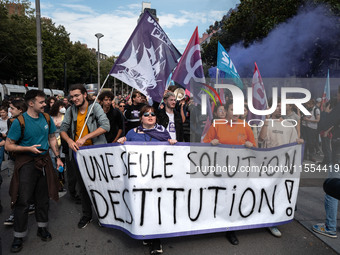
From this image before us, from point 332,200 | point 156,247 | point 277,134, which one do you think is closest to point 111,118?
point 156,247

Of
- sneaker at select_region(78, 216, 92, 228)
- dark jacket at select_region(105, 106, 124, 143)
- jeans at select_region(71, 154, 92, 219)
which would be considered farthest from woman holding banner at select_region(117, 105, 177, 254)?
dark jacket at select_region(105, 106, 124, 143)

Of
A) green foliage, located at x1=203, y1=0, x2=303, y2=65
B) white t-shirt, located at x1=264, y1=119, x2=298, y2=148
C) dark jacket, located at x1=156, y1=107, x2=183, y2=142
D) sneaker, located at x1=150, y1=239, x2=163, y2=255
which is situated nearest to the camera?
sneaker, located at x1=150, y1=239, x2=163, y2=255

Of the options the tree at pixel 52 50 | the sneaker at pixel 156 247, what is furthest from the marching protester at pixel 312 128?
the tree at pixel 52 50

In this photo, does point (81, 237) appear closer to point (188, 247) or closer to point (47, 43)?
point (188, 247)

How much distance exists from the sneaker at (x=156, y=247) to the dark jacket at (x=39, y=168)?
133 centimetres

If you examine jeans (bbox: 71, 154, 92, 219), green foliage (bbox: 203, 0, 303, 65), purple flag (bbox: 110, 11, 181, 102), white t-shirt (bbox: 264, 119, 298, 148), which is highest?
green foliage (bbox: 203, 0, 303, 65)

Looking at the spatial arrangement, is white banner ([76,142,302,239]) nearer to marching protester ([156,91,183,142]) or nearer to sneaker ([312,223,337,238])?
sneaker ([312,223,337,238])

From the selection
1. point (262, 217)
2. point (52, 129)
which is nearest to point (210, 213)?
point (262, 217)

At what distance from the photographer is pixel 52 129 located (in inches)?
146

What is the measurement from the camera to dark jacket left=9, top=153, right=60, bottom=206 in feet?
10.8

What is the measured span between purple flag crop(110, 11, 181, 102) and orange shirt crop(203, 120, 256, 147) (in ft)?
4.18

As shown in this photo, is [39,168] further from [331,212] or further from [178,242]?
[331,212]

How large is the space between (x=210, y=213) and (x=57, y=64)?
40.0 metres

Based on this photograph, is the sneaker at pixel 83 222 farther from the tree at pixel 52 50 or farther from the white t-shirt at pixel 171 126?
the tree at pixel 52 50
